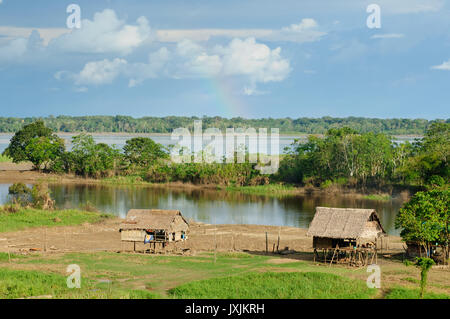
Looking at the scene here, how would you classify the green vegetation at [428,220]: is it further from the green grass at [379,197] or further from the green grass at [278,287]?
the green grass at [379,197]

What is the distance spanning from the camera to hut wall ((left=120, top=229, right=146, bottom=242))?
1446 inches

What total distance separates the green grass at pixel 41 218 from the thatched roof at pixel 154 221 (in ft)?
31.9

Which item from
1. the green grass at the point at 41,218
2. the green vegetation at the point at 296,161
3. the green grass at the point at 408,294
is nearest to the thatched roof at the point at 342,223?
the green grass at the point at 408,294

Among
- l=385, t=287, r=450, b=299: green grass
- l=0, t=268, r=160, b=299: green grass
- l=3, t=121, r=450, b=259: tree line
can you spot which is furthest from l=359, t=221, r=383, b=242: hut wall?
l=3, t=121, r=450, b=259: tree line

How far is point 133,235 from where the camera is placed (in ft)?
121

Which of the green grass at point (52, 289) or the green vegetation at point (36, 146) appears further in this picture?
the green vegetation at point (36, 146)

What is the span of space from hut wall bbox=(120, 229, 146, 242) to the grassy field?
3539mm

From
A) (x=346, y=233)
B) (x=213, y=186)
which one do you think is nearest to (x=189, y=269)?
(x=346, y=233)

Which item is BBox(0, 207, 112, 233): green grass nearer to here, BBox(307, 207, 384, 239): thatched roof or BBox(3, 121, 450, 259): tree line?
BBox(3, 121, 450, 259): tree line

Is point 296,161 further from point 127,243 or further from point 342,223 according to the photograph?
point 342,223

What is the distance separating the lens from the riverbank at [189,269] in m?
23.1

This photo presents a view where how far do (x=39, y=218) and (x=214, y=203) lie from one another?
21.9 meters
